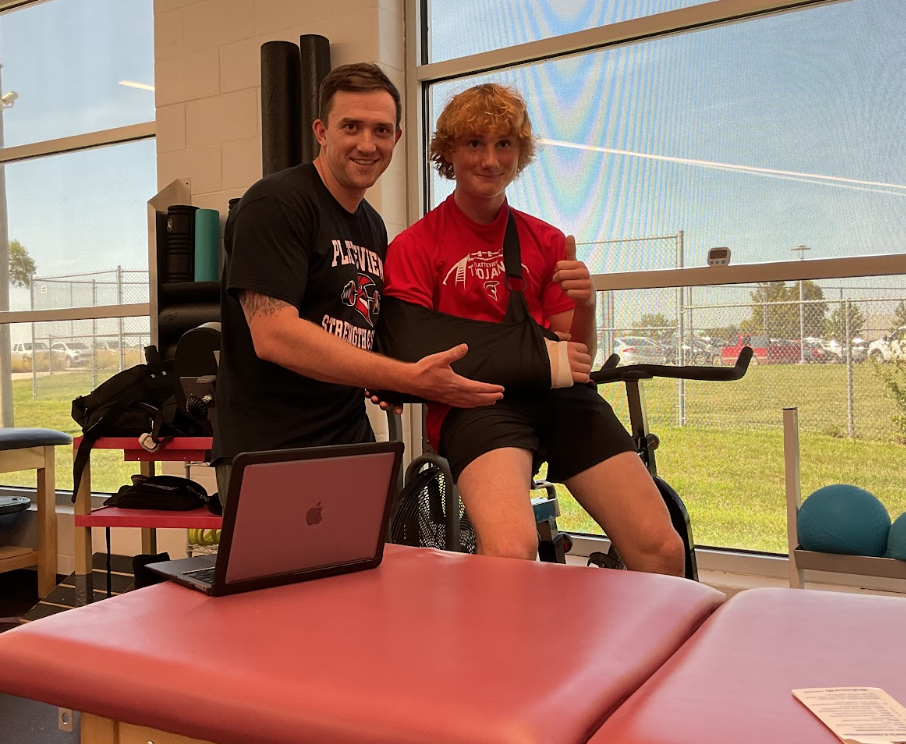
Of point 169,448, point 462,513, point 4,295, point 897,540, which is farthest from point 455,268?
point 4,295

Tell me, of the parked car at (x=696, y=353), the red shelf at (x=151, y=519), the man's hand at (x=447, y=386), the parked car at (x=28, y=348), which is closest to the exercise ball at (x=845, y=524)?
the parked car at (x=696, y=353)

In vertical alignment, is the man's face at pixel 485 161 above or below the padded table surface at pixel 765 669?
above

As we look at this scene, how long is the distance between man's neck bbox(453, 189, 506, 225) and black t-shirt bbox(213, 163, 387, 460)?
25cm

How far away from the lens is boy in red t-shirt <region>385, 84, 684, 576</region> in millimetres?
1743

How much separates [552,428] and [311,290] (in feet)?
1.97

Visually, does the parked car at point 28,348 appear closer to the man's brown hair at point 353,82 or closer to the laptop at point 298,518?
the man's brown hair at point 353,82

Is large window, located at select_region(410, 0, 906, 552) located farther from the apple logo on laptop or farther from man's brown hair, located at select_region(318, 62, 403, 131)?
the apple logo on laptop

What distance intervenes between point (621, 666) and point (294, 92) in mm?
2922

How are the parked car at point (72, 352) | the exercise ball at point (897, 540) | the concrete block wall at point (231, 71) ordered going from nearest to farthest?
1. the exercise ball at point (897, 540)
2. the concrete block wall at point (231, 71)
3. the parked car at point (72, 352)

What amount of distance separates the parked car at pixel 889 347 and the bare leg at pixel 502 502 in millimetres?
1483

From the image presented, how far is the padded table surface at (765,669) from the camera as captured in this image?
696 mm

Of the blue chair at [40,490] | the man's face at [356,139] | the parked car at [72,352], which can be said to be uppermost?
the man's face at [356,139]

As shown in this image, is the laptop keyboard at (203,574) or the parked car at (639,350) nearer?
the laptop keyboard at (203,574)

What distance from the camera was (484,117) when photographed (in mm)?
1843
